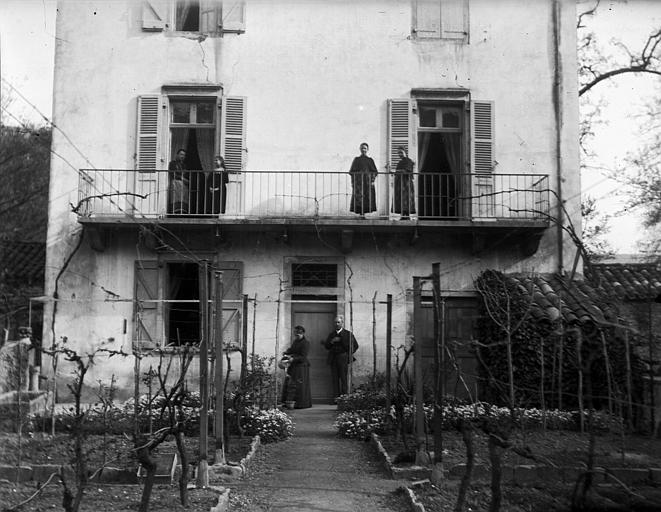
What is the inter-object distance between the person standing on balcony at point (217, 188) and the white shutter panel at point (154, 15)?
116 inches

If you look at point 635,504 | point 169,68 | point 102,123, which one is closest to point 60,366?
point 102,123

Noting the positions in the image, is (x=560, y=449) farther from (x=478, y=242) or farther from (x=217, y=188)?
(x=217, y=188)

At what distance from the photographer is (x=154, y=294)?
53.9ft

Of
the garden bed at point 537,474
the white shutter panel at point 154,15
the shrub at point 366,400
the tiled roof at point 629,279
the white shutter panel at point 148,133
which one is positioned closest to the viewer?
the garden bed at point 537,474

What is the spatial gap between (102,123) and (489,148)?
794 centimetres

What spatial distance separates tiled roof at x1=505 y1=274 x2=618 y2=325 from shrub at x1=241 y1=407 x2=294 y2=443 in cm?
463

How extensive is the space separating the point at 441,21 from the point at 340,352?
23.4 feet

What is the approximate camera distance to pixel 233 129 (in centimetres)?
1688

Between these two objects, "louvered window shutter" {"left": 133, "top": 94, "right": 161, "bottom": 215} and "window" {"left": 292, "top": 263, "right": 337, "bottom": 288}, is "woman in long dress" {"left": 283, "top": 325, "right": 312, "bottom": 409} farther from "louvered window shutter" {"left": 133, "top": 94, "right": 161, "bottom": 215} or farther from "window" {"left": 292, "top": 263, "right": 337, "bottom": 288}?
"louvered window shutter" {"left": 133, "top": 94, "right": 161, "bottom": 215}

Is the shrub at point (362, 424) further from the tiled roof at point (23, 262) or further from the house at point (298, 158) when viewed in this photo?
the tiled roof at point (23, 262)

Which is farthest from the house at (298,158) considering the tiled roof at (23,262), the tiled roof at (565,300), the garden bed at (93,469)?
the garden bed at (93,469)

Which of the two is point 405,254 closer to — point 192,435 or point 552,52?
point 552,52

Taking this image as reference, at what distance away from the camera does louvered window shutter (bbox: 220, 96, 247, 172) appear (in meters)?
16.8

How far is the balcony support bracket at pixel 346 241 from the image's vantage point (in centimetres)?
1622
